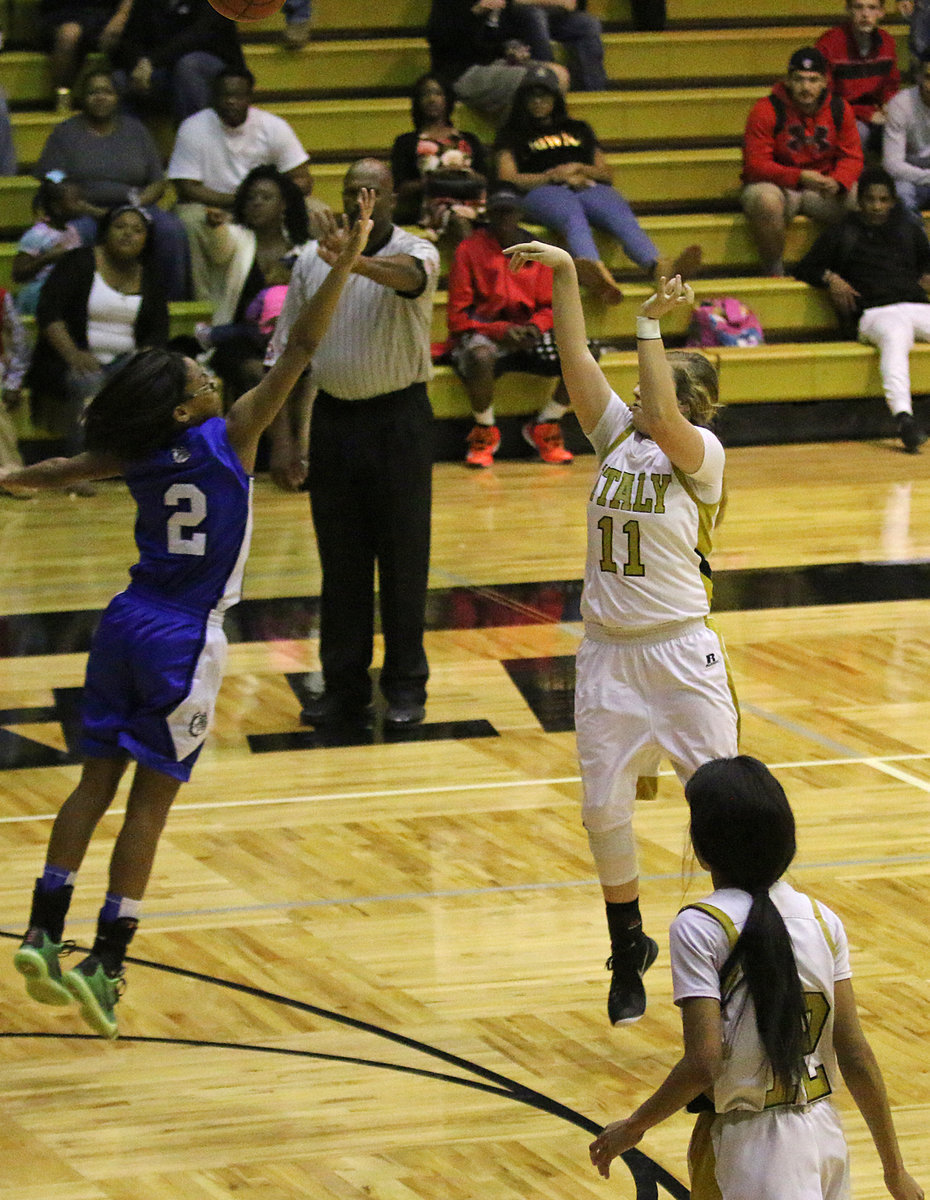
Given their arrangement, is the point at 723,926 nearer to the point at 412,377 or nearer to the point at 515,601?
the point at 412,377

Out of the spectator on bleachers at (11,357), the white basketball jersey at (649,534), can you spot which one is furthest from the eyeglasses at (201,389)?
the spectator on bleachers at (11,357)

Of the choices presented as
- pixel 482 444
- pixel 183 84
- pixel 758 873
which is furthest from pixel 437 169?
pixel 758 873

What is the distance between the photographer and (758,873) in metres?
2.44

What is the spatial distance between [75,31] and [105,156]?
1.38 meters

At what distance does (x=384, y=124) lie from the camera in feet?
39.8

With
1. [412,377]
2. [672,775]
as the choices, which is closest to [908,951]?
[672,775]

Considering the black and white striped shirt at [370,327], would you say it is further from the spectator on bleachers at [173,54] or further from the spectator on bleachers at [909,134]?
the spectator on bleachers at [909,134]

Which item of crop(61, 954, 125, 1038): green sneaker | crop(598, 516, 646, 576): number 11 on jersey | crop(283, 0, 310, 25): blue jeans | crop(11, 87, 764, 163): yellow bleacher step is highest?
crop(283, 0, 310, 25): blue jeans

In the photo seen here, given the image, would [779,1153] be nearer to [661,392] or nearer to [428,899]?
[661,392]

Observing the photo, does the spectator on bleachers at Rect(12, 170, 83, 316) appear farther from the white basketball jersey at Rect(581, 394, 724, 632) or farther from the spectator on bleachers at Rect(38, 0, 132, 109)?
the white basketball jersey at Rect(581, 394, 724, 632)

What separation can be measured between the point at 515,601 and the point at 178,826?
269cm

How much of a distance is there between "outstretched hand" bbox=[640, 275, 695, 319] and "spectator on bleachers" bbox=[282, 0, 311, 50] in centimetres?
916

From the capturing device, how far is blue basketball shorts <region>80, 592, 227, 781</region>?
Result: 12.2ft

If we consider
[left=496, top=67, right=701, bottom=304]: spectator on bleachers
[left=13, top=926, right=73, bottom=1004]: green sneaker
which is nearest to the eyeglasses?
[left=13, top=926, right=73, bottom=1004]: green sneaker
